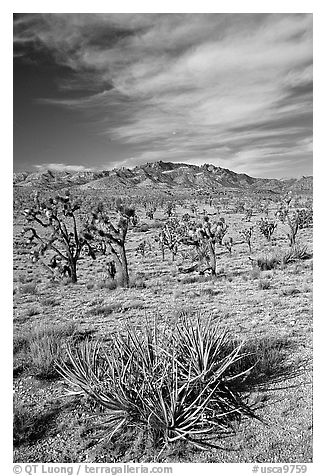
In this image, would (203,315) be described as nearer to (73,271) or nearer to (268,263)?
(73,271)

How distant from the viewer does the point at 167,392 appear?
3551 mm

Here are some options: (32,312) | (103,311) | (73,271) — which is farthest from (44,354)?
(73,271)

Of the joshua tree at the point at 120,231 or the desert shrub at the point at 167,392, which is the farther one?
the joshua tree at the point at 120,231

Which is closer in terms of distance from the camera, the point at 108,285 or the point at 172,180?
the point at 108,285

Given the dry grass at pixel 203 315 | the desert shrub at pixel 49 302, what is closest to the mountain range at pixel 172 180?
the dry grass at pixel 203 315

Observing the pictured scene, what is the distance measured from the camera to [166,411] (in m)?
3.31

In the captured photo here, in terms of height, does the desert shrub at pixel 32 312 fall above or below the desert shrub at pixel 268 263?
below

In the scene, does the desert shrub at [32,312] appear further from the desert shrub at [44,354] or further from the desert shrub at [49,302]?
the desert shrub at [44,354]

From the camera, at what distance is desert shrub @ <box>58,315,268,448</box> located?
329 centimetres

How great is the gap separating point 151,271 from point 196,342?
401 inches

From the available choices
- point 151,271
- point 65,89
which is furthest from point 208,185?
point 65,89

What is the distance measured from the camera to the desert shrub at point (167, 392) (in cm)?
329
